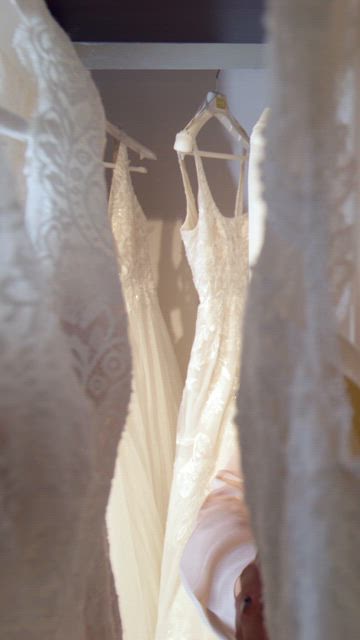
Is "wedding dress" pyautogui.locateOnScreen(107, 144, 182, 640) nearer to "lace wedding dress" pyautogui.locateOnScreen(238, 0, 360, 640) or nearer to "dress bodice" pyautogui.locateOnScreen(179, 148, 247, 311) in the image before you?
"dress bodice" pyautogui.locateOnScreen(179, 148, 247, 311)

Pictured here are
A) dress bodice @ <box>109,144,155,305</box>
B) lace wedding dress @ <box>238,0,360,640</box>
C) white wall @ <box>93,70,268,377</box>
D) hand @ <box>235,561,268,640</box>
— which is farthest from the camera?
white wall @ <box>93,70,268,377</box>

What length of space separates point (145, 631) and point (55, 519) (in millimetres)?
518

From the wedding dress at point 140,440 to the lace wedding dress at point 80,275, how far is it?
1.17ft

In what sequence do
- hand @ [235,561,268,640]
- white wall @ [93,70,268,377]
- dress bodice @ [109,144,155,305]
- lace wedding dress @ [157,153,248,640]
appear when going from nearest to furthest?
hand @ [235,561,268,640]
lace wedding dress @ [157,153,248,640]
dress bodice @ [109,144,155,305]
white wall @ [93,70,268,377]

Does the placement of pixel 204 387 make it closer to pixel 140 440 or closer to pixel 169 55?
pixel 140 440

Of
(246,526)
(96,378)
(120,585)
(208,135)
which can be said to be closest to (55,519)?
(96,378)

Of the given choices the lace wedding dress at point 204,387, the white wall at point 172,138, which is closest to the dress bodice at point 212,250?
the lace wedding dress at point 204,387

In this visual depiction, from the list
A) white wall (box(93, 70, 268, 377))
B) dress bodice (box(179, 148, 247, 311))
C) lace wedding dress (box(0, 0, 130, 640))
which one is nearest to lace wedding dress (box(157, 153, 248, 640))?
dress bodice (box(179, 148, 247, 311))

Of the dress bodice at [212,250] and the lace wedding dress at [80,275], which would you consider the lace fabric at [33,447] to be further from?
the dress bodice at [212,250]

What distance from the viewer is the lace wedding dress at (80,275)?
10.5 inches

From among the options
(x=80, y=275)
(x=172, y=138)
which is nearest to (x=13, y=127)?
(x=80, y=275)

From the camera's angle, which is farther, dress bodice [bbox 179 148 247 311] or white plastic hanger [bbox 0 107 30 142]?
dress bodice [bbox 179 148 247 311]

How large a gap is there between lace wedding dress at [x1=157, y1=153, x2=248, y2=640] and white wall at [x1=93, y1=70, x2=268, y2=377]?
0.21m

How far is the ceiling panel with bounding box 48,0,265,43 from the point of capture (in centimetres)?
38
